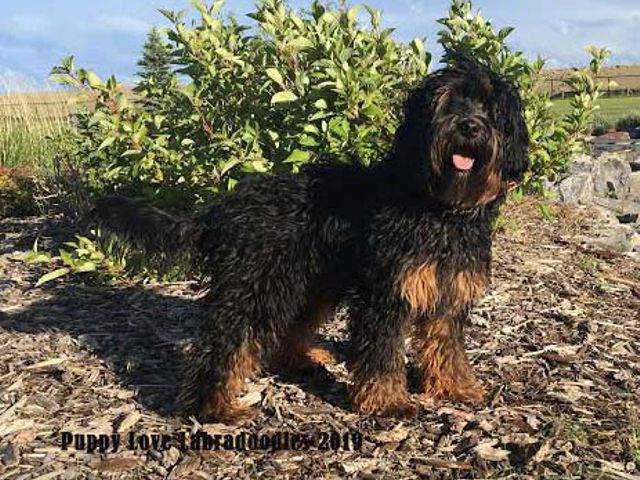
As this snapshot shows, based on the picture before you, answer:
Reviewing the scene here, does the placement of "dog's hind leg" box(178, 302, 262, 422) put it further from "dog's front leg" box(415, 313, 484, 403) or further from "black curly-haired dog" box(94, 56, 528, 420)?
"dog's front leg" box(415, 313, 484, 403)

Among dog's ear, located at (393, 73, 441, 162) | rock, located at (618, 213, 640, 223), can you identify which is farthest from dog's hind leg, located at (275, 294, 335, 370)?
rock, located at (618, 213, 640, 223)

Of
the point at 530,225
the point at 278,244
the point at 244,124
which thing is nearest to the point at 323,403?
the point at 278,244

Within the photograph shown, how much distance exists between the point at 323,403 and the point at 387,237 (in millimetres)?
1241

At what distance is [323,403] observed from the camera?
495cm

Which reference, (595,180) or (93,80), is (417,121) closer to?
(93,80)

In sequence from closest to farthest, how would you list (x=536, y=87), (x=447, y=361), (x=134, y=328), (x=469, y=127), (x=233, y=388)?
(x=469, y=127) → (x=233, y=388) → (x=447, y=361) → (x=134, y=328) → (x=536, y=87)

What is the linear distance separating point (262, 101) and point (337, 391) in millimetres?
3068

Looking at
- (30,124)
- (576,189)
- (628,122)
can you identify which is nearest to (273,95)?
(576,189)

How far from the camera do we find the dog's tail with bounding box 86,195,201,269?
4773 mm

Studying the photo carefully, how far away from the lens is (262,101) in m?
7.05

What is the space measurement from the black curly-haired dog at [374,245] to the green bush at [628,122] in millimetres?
23181

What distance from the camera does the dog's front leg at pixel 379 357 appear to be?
4.48 metres

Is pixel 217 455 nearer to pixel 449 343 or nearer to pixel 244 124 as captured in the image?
pixel 449 343

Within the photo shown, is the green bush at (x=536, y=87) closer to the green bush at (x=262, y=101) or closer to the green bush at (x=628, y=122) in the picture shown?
the green bush at (x=262, y=101)
